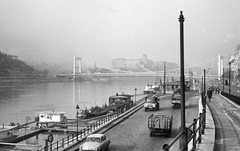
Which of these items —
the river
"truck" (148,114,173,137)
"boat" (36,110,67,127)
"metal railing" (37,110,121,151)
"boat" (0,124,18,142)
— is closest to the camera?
"metal railing" (37,110,121,151)

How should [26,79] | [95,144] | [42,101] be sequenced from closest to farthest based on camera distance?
[95,144] < [42,101] < [26,79]

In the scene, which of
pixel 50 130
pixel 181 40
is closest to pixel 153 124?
pixel 181 40

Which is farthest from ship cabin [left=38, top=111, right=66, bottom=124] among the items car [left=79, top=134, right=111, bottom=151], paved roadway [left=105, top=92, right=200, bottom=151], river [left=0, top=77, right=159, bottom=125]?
car [left=79, top=134, right=111, bottom=151]

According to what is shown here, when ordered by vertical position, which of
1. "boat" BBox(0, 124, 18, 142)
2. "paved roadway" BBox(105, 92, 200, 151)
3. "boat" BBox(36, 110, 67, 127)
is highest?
"paved roadway" BBox(105, 92, 200, 151)

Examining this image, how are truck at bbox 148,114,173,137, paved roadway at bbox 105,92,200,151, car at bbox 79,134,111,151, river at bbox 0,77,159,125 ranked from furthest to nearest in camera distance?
river at bbox 0,77,159,125, truck at bbox 148,114,173,137, paved roadway at bbox 105,92,200,151, car at bbox 79,134,111,151

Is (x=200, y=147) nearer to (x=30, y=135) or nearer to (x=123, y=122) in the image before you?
(x=123, y=122)

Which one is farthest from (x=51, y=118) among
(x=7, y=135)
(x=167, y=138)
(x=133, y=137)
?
(x=167, y=138)

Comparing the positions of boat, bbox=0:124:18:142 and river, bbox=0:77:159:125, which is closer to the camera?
boat, bbox=0:124:18:142

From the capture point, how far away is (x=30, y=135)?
100ft

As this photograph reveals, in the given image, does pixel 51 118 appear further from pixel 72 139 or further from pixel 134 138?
pixel 134 138

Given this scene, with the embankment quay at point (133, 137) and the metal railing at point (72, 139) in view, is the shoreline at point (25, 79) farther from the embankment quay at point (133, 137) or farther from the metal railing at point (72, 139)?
the embankment quay at point (133, 137)

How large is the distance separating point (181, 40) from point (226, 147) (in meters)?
3.65

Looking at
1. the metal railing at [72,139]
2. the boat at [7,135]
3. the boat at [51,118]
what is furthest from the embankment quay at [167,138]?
the boat at [51,118]

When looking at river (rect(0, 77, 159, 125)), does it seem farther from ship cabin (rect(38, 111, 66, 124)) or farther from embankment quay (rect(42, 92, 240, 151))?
embankment quay (rect(42, 92, 240, 151))
